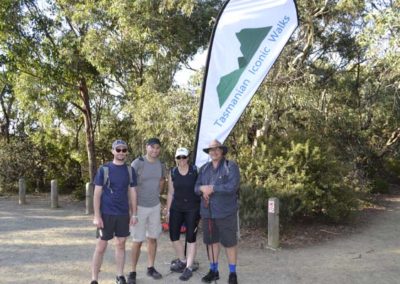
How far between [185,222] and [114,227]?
1004mm

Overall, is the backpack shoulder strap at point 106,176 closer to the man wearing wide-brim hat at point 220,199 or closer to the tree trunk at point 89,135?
the man wearing wide-brim hat at point 220,199

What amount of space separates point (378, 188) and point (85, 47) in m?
10.5

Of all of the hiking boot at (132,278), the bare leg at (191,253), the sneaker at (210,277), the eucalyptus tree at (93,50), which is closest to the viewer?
the hiking boot at (132,278)

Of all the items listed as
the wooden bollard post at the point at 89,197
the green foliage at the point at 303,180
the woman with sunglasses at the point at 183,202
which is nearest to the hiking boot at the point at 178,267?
the woman with sunglasses at the point at 183,202

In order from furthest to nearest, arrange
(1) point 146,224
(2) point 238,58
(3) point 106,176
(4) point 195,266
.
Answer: (2) point 238,58 < (4) point 195,266 < (1) point 146,224 < (3) point 106,176

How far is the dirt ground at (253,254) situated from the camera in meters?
5.72

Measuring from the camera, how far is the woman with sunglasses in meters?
5.36

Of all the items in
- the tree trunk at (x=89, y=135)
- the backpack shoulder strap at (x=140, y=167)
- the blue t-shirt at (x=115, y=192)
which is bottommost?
the blue t-shirt at (x=115, y=192)

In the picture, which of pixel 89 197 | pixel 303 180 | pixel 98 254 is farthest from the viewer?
pixel 89 197

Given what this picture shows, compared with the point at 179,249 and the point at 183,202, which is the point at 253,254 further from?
the point at 183,202

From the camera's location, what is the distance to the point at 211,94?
6484 mm

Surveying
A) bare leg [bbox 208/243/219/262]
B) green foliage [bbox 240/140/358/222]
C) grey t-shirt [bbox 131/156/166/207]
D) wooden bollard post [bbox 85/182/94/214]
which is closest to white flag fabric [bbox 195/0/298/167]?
grey t-shirt [bbox 131/156/166/207]

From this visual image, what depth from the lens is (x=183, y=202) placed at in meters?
5.40

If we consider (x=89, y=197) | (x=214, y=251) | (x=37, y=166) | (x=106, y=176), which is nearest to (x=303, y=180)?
(x=214, y=251)
